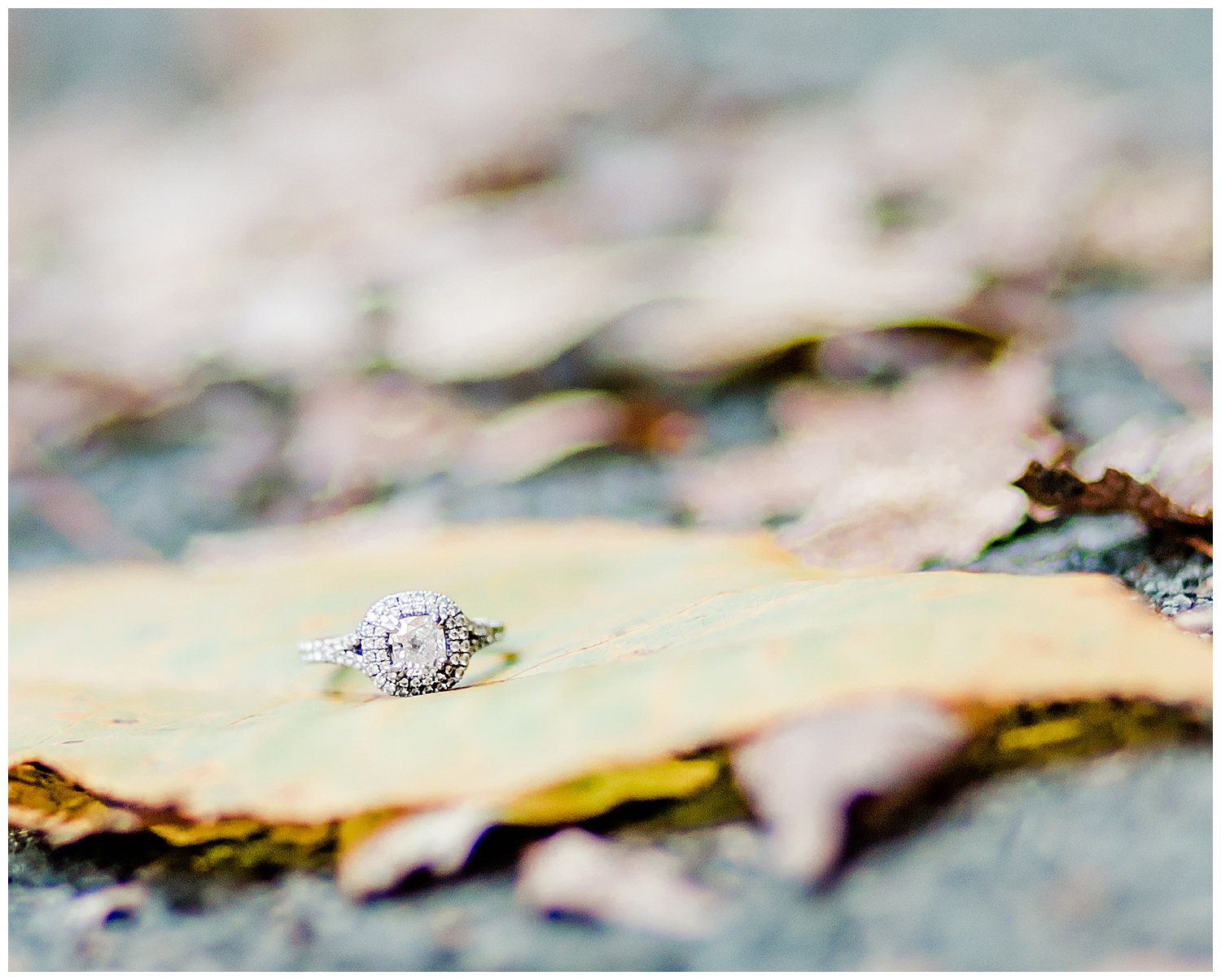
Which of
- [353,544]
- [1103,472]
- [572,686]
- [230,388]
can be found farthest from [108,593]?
[1103,472]

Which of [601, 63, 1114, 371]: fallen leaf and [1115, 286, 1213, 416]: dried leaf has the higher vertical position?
[601, 63, 1114, 371]: fallen leaf

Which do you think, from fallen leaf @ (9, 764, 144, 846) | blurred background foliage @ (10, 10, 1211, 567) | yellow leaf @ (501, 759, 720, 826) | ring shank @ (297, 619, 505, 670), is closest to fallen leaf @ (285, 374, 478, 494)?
blurred background foliage @ (10, 10, 1211, 567)

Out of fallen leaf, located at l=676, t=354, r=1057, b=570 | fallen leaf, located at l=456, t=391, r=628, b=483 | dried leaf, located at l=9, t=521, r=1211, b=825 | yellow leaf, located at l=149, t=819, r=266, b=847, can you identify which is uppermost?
fallen leaf, located at l=456, t=391, r=628, b=483

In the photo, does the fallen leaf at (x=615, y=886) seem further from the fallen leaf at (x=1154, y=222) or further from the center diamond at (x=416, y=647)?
the fallen leaf at (x=1154, y=222)

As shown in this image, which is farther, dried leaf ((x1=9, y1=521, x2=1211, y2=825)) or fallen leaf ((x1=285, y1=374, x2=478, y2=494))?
fallen leaf ((x1=285, y1=374, x2=478, y2=494))

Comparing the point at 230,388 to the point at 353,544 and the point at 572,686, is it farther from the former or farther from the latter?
the point at 572,686

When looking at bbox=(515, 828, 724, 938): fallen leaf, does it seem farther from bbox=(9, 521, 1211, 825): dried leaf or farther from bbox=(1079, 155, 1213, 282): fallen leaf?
bbox=(1079, 155, 1213, 282): fallen leaf

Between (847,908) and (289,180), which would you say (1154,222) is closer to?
(847,908)
